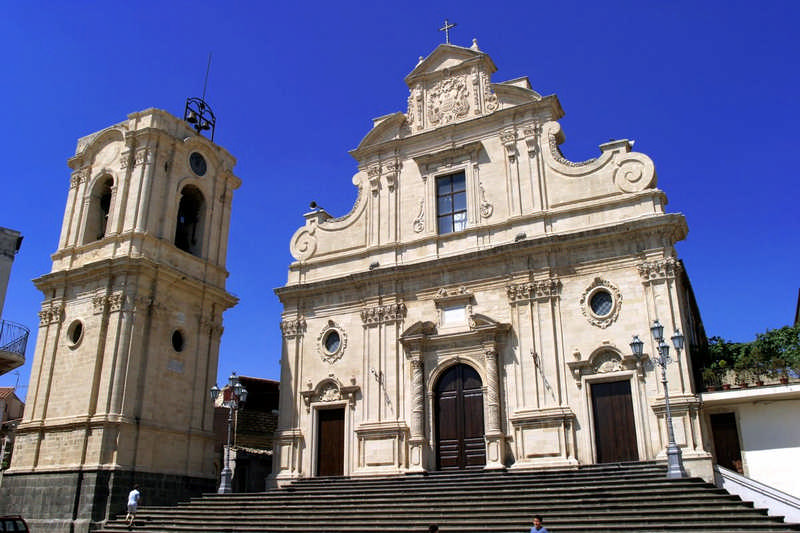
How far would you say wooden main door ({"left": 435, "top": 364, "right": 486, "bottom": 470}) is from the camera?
20047mm

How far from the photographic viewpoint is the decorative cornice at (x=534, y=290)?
66.0ft

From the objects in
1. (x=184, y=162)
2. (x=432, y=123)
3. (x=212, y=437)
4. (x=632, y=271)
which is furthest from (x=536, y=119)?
(x=212, y=437)

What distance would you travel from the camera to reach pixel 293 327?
24.0 meters

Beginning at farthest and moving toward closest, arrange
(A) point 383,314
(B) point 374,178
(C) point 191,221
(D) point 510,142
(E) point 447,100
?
(C) point 191,221 < (B) point 374,178 < (E) point 447,100 < (A) point 383,314 < (D) point 510,142

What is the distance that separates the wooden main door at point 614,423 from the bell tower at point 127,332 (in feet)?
43.2

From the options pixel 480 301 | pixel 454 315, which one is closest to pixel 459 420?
pixel 454 315

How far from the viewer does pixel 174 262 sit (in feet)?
80.3

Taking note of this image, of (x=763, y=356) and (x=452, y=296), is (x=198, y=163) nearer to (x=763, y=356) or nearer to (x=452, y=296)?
(x=452, y=296)

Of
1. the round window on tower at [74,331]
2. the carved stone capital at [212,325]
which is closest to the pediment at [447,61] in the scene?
the carved stone capital at [212,325]

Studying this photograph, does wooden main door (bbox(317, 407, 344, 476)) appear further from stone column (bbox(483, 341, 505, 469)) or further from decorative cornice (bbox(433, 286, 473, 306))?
stone column (bbox(483, 341, 505, 469))

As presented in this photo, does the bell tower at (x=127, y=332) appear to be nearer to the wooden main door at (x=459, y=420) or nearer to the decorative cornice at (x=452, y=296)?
the wooden main door at (x=459, y=420)

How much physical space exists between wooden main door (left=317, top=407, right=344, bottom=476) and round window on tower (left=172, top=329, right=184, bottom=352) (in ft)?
18.3

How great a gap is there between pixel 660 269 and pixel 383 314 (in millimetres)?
8545

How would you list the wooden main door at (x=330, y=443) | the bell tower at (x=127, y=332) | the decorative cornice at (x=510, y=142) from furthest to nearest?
the decorative cornice at (x=510, y=142), the wooden main door at (x=330, y=443), the bell tower at (x=127, y=332)
